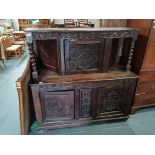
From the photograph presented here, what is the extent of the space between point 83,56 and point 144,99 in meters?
1.14

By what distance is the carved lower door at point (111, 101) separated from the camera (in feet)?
6.16

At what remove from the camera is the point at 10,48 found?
15.3 feet

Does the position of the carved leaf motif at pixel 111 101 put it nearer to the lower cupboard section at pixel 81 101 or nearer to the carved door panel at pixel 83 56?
the lower cupboard section at pixel 81 101

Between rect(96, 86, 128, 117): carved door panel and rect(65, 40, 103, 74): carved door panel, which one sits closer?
rect(65, 40, 103, 74): carved door panel

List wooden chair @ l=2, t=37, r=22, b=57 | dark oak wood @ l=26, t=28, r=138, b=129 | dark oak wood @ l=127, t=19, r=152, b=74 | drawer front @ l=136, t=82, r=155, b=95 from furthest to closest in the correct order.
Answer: wooden chair @ l=2, t=37, r=22, b=57 → drawer front @ l=136, t=82, r=155, b=95 → dark oak wood @ l=127, t=19, r=152, b=74 → dark oak wood @ l=26, t=28, r=138, b=129

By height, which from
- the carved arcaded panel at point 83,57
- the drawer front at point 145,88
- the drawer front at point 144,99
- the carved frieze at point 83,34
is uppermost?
the carved frieze at point 83,34

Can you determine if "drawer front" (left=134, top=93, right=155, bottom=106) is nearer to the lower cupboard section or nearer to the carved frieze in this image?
the lower cupboard section

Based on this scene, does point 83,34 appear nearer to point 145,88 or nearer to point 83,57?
point 83,57

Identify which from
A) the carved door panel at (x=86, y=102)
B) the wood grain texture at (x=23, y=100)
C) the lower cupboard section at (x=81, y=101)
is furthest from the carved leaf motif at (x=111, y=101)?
the wood grain texture at (x=23, y=100)

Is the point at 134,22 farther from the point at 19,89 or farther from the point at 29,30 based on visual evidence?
the point at 19,89

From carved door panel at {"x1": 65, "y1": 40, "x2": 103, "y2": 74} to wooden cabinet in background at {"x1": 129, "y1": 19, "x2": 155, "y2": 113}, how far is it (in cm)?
54

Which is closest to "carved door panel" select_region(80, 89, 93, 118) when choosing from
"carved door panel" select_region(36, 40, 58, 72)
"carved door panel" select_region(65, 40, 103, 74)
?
"carved door panel" select_region(65, 40, 103, 74)

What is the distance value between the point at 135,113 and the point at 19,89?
5.64ft

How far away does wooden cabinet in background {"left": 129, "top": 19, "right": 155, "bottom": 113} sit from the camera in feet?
5.92
